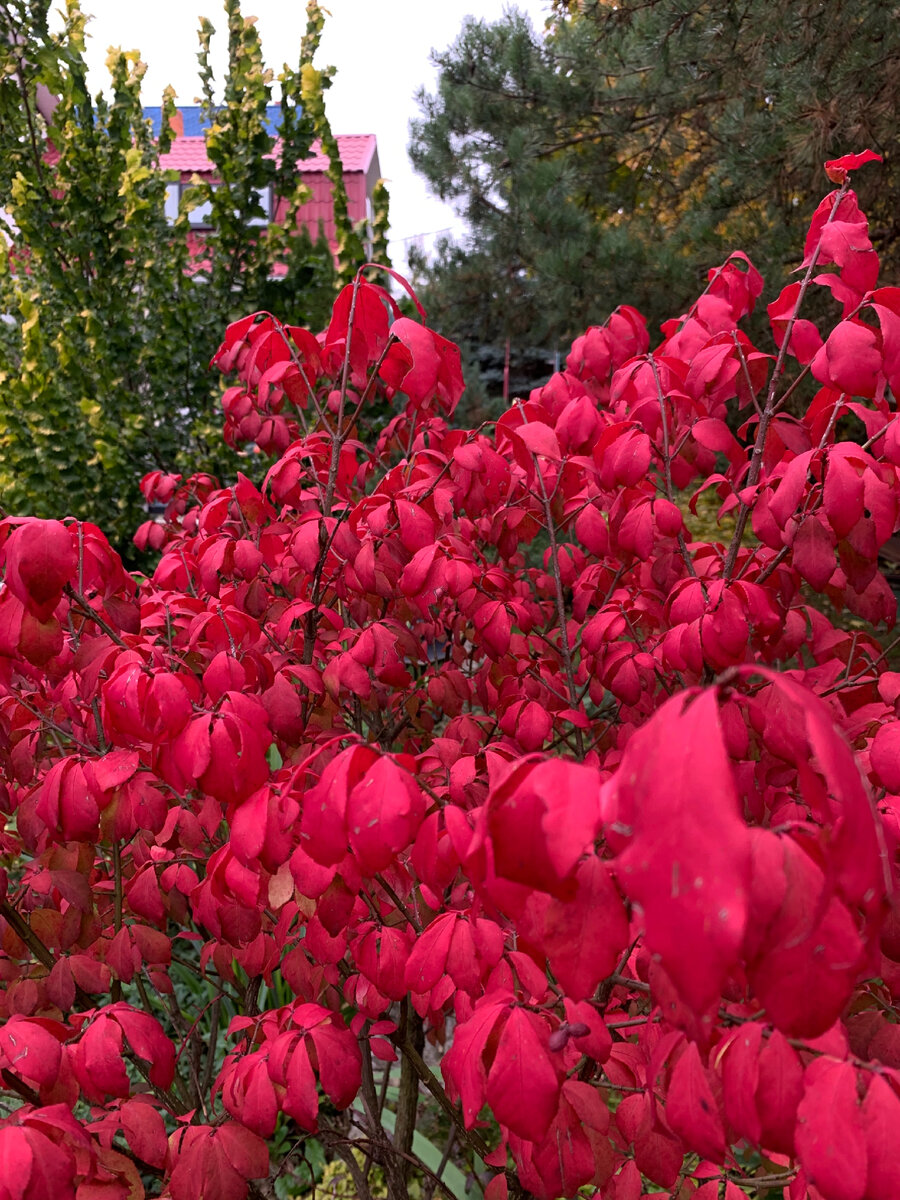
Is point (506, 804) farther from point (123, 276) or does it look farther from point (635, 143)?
point (635, 143)

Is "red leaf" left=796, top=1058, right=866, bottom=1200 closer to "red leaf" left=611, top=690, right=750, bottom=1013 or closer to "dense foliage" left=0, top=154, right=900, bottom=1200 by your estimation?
"dense foliage" left=0, top=154, right=900, bottom=1200

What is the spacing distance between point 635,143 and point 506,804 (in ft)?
17.9

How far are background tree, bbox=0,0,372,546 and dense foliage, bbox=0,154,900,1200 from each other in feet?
7.32

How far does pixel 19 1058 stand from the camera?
0.90 metres

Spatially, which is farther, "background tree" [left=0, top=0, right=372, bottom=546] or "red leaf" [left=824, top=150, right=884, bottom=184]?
"background tree" [left=0, top=0, right=372, bottom=546]

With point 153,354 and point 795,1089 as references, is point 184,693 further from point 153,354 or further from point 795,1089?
point 153,354

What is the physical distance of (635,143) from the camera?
4.98 m

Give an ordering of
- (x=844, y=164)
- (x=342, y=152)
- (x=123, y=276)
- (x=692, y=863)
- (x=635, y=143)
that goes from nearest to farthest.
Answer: (x=692, y=863)
(x=844, y=164)
(x=123, y=276)
(x=635, y=143)
(x=342, y=152)

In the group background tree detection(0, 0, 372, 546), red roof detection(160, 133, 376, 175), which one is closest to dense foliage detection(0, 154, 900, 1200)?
background tree detection(0, 0, 372, 546)

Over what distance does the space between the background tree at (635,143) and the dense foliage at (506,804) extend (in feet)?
7.44

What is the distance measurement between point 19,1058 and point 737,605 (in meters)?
1.03

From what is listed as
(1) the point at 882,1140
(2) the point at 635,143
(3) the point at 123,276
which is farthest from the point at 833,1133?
(2) the point at 635,143

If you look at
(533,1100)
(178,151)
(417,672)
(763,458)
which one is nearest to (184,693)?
(533,1100)

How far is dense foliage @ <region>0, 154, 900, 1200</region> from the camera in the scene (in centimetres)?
49
